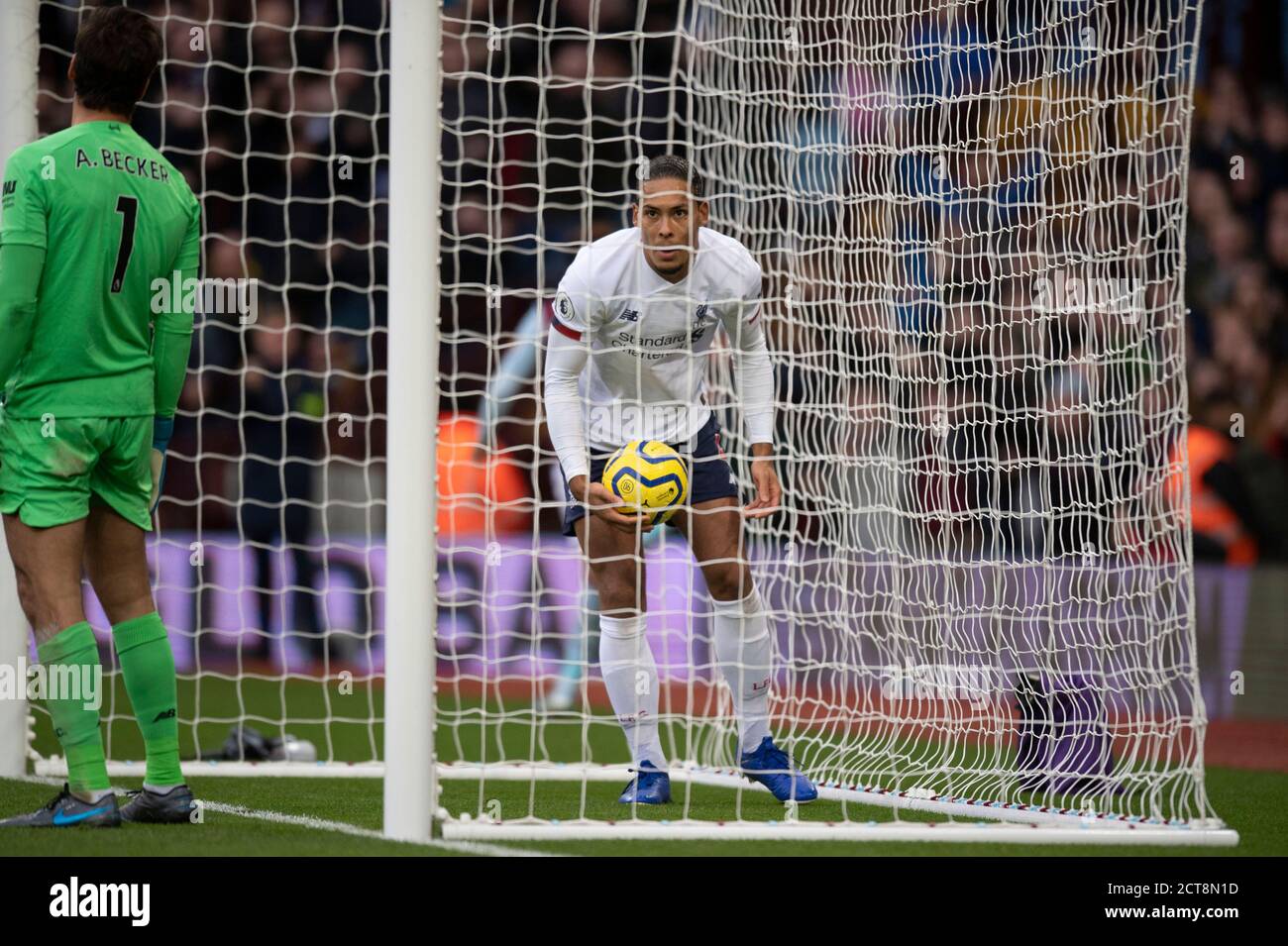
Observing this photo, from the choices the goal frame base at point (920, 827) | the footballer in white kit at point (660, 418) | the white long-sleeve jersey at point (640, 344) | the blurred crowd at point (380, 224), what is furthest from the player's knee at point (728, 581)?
the blurred crowd at point (380, 224)

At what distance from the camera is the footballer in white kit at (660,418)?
17.5 feet

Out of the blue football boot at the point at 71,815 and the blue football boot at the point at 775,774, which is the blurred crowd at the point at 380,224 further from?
the blue football boot at the point at 71,815

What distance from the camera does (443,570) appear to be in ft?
33.2

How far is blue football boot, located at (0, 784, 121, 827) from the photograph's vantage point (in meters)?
4.56

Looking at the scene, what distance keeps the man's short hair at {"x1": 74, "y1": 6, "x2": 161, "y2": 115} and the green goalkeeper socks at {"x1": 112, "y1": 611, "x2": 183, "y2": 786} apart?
1.42m

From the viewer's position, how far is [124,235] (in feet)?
15.2

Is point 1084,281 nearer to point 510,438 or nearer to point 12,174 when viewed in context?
point 12,174

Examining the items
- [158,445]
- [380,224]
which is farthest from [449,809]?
[380,224]

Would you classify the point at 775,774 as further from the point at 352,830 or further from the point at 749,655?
the point at 352,830

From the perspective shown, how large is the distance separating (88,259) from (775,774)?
2.62 metres

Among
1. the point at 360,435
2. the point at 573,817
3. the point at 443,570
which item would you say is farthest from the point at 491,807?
the point at 360,435

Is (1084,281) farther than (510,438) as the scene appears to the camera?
No

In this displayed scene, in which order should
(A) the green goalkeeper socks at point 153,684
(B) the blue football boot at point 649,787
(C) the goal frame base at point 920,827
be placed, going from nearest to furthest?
(C) the goal frame base at point 920,827 → (A) the green goalkeeper socks at point 153,684 → (B) the blue football boot at point 649,787
